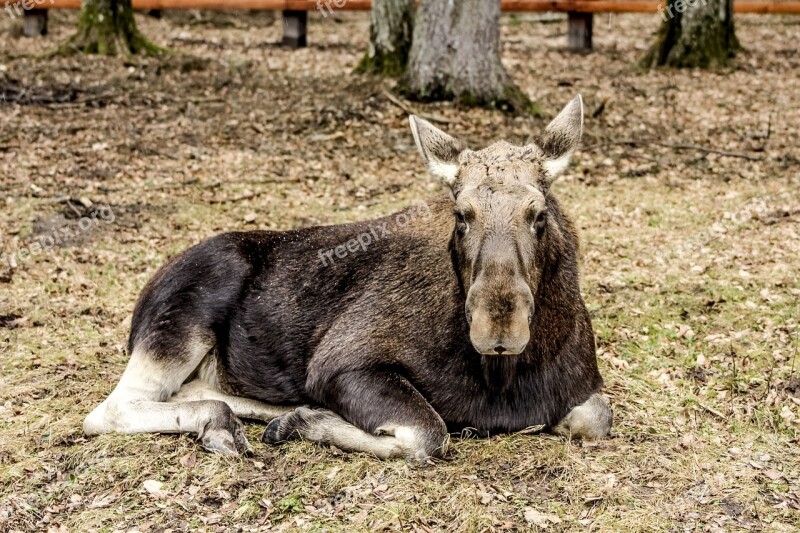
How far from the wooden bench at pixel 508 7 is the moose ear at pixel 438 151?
46.0 feet

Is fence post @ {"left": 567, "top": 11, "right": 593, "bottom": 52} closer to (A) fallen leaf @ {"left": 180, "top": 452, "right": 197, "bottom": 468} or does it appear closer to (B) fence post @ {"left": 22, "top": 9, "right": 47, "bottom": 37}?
(B) fence post @ {"left": 22, "top": 9, "right": 47, "bottom": 37}

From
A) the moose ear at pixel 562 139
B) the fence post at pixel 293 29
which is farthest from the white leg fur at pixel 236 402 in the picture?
the fence post at pixel 293 29

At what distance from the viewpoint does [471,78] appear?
13.5m

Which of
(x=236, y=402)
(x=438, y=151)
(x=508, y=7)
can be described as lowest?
(x=236, y=402)

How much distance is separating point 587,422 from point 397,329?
4.52ft

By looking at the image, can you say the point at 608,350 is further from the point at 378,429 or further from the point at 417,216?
the point at 378,429

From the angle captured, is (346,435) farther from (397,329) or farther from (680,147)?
(680,147)

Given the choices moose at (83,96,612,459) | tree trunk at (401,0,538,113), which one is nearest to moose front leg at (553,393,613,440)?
moose at (83,96,612,459)

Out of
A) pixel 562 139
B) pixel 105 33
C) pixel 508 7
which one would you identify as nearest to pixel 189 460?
pixel 562 139

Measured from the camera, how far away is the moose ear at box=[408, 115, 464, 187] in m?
6.00

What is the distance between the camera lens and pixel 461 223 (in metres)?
5.67

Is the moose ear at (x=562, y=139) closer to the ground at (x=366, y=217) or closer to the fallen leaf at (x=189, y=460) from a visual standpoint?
the ground at (x=366, y=217)

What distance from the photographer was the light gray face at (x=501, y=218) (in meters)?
5.11

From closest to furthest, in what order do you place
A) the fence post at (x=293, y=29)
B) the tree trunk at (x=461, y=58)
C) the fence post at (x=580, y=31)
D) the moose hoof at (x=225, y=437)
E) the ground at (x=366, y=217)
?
1. the ground at (x=366, y=217)
2. the moose hoof at (x=225, y=437)
3. the tree trunk at (x=461, y=58)
4. the fence post at (x=580, y=31)
5. the fence post at (x=293, y=29)
